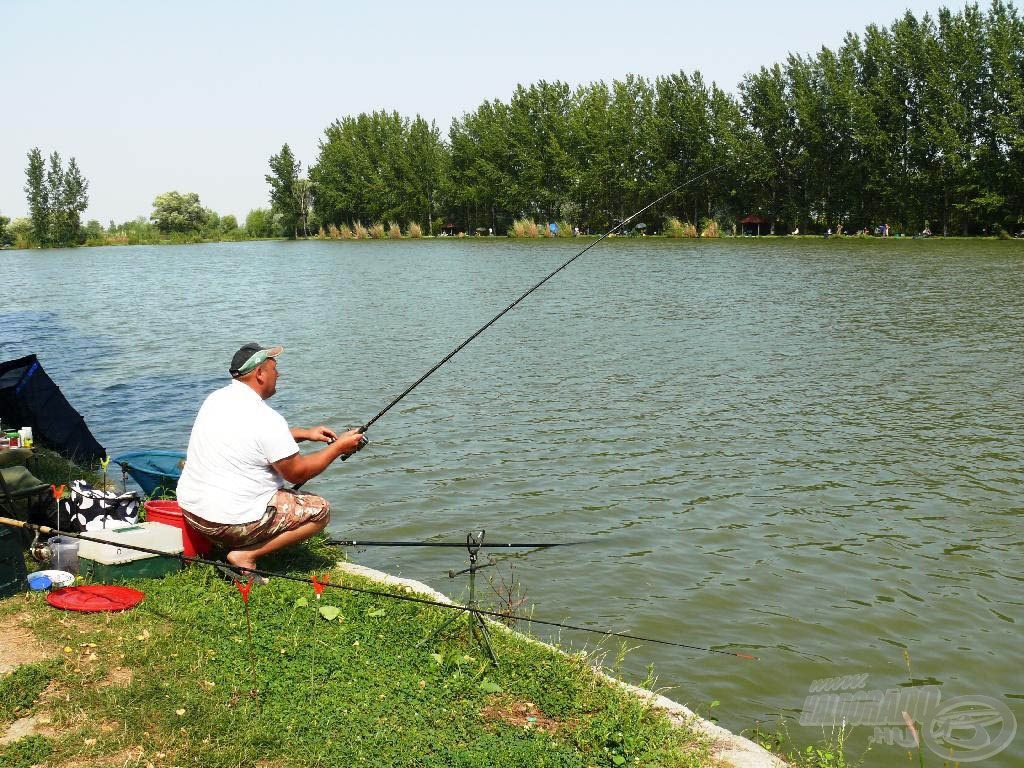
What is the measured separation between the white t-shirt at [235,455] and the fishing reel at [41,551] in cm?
98

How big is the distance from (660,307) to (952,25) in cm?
4403

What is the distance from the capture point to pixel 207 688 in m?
4.68

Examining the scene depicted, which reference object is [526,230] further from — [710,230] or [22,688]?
[22,688]

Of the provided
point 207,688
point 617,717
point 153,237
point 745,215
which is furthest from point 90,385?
point 153,237

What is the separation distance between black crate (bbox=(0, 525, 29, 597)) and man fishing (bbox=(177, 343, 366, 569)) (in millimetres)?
957

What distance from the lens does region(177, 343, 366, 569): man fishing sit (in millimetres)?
5875

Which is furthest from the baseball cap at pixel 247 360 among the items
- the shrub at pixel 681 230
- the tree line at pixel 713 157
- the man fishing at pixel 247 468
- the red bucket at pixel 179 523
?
the shrub at pixel 681 230

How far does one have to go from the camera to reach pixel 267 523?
19.7ft

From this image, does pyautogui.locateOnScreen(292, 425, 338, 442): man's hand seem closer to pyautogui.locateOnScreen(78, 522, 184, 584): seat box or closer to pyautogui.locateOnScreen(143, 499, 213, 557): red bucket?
pyautogui.locateOnScreen(143, 499, 213, 557): red bucket

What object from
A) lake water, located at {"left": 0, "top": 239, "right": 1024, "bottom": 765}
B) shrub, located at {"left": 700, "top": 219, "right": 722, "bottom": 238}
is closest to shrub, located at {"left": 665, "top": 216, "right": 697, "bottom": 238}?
shrub, located at {"left": 700, "top": 219, "right": 722, "bottom": 238}

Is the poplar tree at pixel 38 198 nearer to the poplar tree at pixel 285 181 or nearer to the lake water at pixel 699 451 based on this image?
the poplar tree at pixel 285 181

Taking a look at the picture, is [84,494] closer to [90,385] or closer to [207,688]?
[207,688]

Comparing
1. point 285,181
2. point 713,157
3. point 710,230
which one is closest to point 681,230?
point 710,230

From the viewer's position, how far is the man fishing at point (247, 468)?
19.3 ft
